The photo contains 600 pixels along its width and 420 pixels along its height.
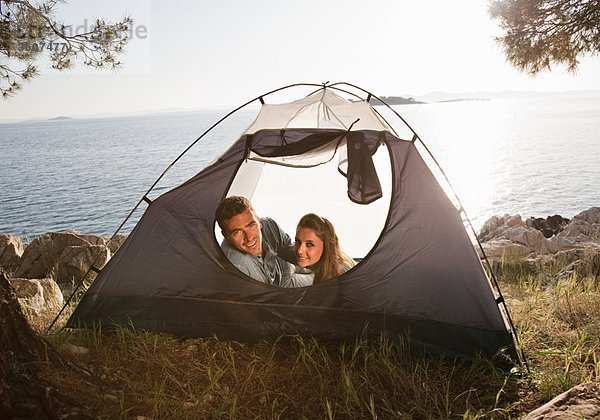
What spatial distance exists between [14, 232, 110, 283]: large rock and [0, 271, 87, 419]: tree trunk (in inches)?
198

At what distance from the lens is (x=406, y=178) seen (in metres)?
3.92

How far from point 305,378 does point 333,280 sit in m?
0.71

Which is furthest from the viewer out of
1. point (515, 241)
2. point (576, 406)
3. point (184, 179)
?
point (184, 179)

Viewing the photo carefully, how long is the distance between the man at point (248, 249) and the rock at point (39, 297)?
6.04 feet

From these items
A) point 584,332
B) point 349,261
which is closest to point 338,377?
point 349,261

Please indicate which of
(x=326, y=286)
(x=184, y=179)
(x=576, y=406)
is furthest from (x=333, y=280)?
(x=184, y=179)

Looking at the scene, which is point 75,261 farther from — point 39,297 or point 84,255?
point 39,297

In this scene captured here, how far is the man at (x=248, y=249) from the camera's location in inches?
163

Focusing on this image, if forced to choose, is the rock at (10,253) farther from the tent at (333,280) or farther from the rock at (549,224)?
the rock at (549,224)

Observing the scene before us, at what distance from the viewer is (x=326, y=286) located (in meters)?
3.85

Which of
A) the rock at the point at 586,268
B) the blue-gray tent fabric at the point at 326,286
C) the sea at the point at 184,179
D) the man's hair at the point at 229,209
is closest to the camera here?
the blue-gray tent fabric at the point at 326,286

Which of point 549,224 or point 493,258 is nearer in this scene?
point 493,258

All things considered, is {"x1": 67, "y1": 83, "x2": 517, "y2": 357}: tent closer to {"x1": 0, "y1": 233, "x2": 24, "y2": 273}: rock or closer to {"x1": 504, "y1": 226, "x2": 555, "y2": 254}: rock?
{"x1": 0, "y1": 233, "x2": 24, "y2": 273}: rock

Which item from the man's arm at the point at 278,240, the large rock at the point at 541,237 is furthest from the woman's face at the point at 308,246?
the large rock at the point at 541,237
